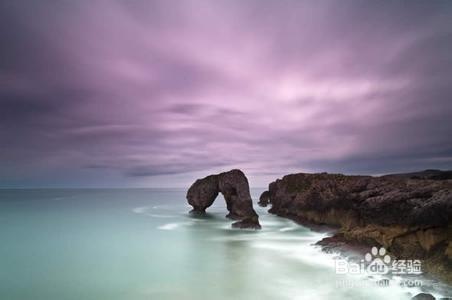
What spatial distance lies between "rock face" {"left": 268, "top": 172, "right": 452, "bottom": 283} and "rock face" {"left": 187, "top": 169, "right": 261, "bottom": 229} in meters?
9.72

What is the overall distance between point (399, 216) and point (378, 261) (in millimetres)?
3352

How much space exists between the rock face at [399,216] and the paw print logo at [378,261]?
522 millimetres

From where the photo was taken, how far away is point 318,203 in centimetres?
3478

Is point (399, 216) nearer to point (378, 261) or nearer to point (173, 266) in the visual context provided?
point (378, 261)

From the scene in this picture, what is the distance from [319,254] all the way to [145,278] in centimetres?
1236

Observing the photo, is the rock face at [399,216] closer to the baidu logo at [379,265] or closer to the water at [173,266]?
the baidu logo at [379,265]

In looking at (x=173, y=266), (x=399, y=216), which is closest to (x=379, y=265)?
(x=399, y=216)

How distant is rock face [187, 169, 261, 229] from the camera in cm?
3903

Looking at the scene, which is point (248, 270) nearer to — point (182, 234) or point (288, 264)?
point (288, 264)

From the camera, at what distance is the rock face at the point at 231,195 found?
1537 inches

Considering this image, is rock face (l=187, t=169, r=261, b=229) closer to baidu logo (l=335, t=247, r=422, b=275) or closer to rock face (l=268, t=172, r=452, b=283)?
rock face (l=268, t=172, r=452, b=283)

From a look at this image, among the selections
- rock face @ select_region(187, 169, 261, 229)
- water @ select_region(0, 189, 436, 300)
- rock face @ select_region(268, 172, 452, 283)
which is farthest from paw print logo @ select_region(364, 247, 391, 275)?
rock face @ select_region(187, 169, 261, 229)

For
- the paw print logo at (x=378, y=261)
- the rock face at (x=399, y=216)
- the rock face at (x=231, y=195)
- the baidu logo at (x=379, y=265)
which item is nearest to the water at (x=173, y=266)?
the baidu logo at (x=379, y=265)

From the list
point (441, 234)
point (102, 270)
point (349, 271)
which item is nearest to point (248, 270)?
point (349, 271)
